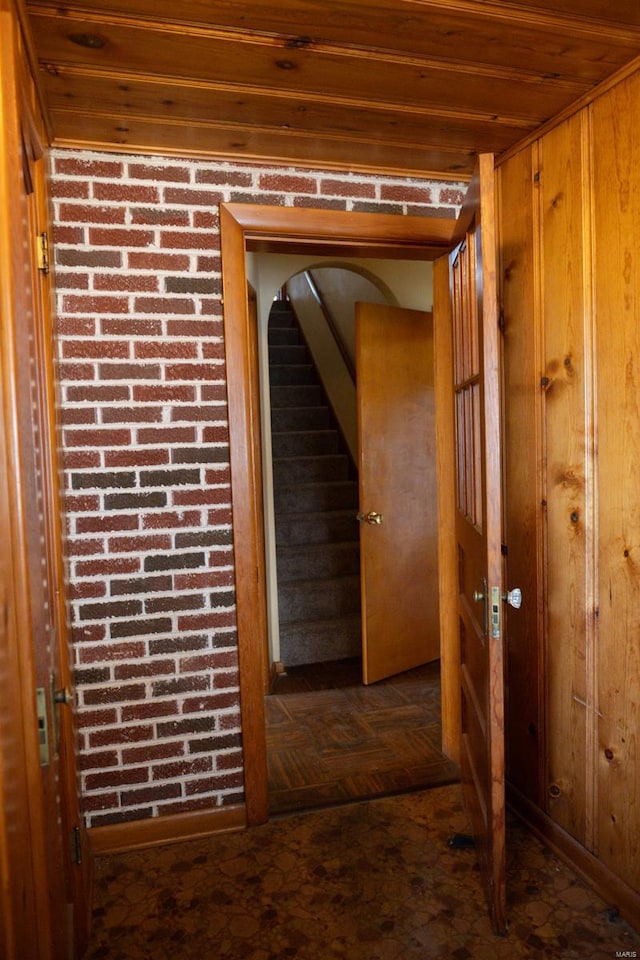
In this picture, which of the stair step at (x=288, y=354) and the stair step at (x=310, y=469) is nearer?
the stair step at (x=310, y=469)

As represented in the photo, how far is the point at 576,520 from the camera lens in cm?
215

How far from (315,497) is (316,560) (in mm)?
612

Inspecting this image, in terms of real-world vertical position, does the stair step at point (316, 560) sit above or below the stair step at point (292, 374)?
below

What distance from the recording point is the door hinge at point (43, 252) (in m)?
1.84

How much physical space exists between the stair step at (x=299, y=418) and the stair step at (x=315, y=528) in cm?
102

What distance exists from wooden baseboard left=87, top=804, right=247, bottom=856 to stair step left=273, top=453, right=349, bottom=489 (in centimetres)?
289

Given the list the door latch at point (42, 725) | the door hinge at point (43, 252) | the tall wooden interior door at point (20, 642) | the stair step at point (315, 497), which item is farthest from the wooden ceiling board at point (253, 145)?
the stair step at point (315, 497)

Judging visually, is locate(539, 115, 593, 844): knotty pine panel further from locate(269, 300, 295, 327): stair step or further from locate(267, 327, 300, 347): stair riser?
locate(269, 300, 295, 327): stair step

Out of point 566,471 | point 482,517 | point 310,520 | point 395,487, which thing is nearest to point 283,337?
point 310,520

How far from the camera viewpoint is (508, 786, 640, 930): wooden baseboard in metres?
1.92

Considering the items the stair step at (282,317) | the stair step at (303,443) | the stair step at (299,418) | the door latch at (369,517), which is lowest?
the door latch at (369,517)

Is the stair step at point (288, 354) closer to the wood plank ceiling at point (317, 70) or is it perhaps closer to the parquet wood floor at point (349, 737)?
the parquet wood floor at point (349, 737)

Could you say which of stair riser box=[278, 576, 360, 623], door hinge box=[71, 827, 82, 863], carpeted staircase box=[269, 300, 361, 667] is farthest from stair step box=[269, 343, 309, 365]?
door hinge box=[71, 827, 82, 863]

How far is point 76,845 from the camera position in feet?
6.10
